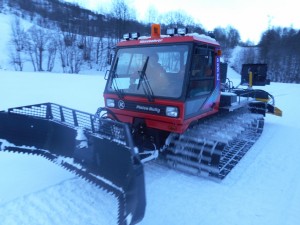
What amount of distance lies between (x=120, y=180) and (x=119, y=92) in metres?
1.78

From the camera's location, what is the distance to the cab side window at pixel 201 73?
3.91 m

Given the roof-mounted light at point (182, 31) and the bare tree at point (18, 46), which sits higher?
the bare tree at point (18, 46)

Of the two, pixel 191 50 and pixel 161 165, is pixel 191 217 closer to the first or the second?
pixel 161 165

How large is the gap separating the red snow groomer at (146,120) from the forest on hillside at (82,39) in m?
20.5

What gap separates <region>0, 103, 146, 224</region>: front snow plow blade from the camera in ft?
8.15

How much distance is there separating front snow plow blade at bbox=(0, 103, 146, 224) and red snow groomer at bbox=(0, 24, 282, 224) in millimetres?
12

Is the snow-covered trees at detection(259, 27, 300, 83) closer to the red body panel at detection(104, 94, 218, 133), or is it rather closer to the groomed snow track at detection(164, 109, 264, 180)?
the groomed snow track at detection(164, 109, 264, 180)

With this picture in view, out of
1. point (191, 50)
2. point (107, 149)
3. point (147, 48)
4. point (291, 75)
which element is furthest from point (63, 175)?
point (291, 75)

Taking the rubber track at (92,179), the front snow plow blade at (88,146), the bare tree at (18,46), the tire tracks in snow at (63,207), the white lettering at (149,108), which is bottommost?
the tire tracks in snow at (63,207)

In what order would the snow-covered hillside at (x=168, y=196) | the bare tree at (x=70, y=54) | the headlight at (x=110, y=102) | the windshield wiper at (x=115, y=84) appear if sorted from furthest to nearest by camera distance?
the bare tree at (x=70, y=54)
the headlight at (x=110, y=102)
the windshield wiper at (x=115, y=84)
the snow-covered hillside at (x=168, y=196)

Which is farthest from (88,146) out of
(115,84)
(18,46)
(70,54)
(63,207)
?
(18,46)

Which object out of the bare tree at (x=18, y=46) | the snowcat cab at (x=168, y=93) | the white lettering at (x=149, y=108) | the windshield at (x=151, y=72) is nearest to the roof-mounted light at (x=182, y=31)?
the snowcat cab at (x=168, y=93)

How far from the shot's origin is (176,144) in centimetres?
408

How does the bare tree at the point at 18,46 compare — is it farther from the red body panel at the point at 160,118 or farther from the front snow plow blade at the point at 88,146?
the red body panel at the point at 160,118
